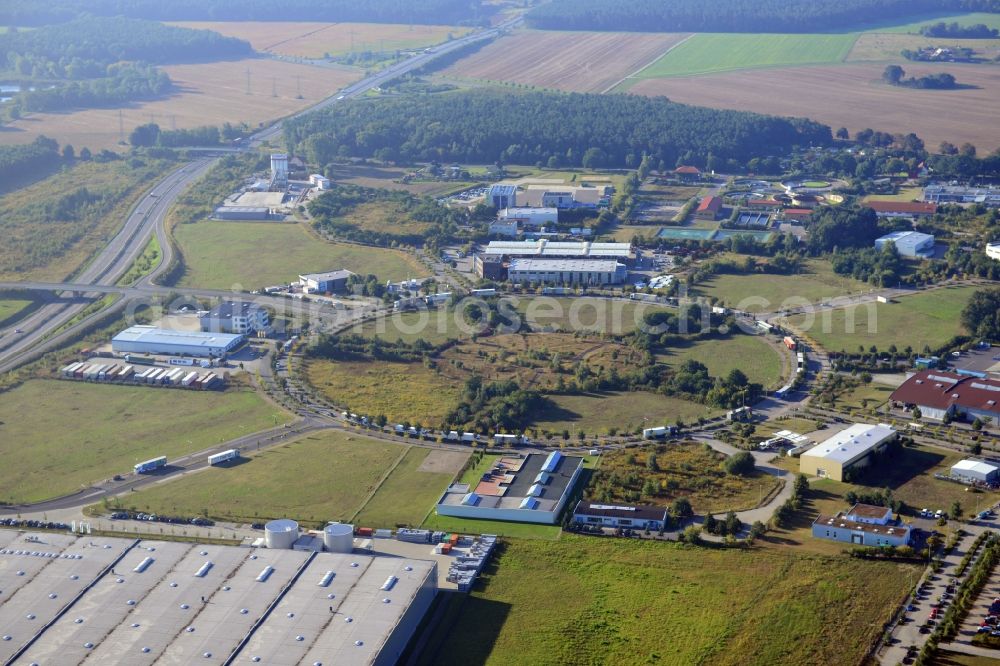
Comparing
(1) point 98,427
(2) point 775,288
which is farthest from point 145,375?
(2) point 775,288

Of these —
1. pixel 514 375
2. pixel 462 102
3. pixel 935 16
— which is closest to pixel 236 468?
pixel 514 375

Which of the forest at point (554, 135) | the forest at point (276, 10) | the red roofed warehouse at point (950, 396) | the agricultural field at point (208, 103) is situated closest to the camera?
the red roofed warehouse at point (950, 396)

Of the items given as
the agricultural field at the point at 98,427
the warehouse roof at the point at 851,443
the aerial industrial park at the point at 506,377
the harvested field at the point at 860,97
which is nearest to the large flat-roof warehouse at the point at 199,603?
the aerial industrial park at the point at 506,377

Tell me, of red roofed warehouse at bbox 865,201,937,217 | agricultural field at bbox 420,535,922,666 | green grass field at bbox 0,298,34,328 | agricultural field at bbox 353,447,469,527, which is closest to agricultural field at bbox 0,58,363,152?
green grass field at bbox 0,298,34,328

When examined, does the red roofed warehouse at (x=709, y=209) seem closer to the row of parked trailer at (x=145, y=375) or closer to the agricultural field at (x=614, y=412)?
the agricultural field at (x=614, y=412)

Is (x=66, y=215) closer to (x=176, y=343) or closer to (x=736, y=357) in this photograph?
(x=176, y=343)

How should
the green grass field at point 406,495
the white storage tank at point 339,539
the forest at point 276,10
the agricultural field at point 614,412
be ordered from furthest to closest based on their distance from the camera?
the forest at point 276,10 → the agricultural field at point 614,412 → the green grass field at point 406,495 → the white storage tank at point 339,539
